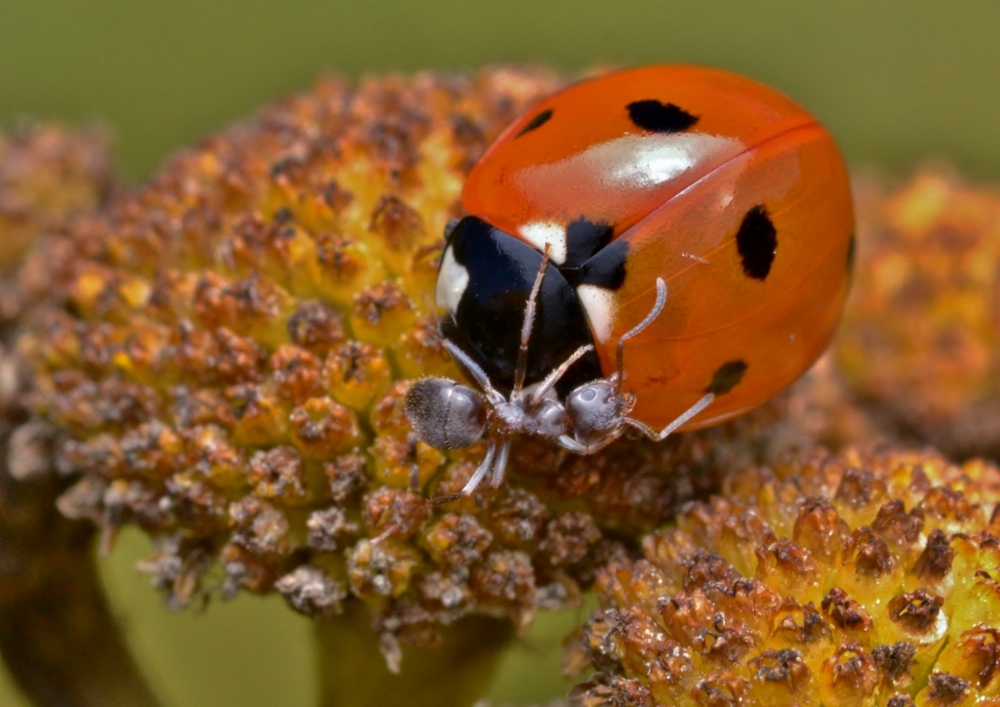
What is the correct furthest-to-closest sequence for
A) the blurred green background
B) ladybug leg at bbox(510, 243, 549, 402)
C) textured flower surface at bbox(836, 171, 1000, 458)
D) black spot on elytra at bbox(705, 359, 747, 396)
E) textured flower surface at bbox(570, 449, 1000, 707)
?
the blurred green background, textured flower surface at bbox(836, 171, 1000, 458), black spot on elytra at bbox(705, 359, 747, 396), ladybug leg at bbox(510, 243, 549, 402), textured flower surface at bbox(570, 449, 1000, 707)

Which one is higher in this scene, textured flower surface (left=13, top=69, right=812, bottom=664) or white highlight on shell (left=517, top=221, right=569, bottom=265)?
white highlight on shell (left=517, top=221, right=569, bottom=265)

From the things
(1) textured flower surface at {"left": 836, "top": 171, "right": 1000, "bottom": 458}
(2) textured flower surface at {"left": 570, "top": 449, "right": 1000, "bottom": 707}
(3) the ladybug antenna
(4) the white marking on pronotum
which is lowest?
(1) textured flower surface at {"left": 836, "top": 171, "right": 1000, "bottom": 458}

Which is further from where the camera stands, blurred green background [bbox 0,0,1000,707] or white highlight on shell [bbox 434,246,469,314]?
blurred green background [bbox 0,0,1000,707]

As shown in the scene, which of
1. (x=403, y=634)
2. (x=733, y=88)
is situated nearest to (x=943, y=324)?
(x=733, y=88)

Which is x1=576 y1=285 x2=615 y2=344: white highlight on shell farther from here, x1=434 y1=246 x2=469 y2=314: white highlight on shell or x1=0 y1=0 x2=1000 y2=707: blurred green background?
x1=0 y1=0 x2=1000 y2=707: blurred green background

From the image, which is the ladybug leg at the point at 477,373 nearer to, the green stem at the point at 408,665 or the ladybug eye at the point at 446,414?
the ladybug eye at the point at 446,414

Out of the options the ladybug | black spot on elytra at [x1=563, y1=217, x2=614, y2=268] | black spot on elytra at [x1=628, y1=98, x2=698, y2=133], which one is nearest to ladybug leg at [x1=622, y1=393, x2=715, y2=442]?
A: the ladybug

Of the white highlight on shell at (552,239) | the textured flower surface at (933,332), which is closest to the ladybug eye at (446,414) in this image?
the white highlight on shell at (552,239)
